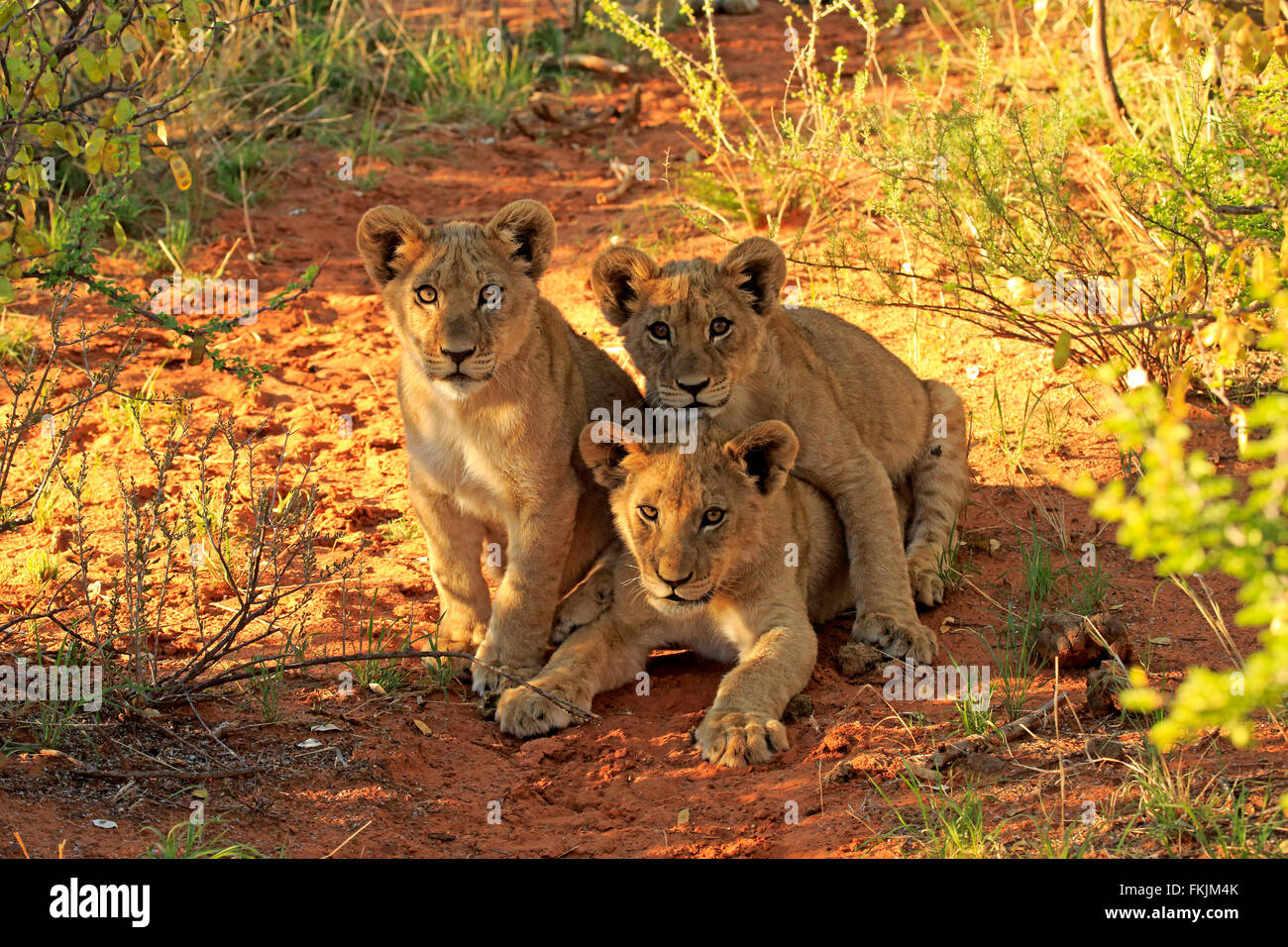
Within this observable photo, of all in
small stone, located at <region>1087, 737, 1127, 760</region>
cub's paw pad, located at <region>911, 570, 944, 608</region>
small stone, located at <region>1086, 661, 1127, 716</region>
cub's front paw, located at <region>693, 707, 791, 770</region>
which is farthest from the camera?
cub's paw pad, located at <region>911, 570, 944, 608</region>

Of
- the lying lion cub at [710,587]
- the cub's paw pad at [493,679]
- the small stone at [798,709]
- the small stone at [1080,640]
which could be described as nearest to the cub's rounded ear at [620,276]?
the lying lion cub at [710,587]

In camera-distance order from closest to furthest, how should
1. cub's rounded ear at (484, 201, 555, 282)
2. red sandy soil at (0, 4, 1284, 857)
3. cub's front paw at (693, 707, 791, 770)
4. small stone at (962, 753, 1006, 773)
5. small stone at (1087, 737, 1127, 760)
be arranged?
red sandy soil at (0, 4, 1284, 857) < small stone at (1087, 737, 1127, 760) < small stone at (962, 753, 1006, 773) < cub's front paw at (693, 707, 791, 770) < cub's rounded ear at (484, 201, 555, 282)

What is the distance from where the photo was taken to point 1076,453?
719 centimetres

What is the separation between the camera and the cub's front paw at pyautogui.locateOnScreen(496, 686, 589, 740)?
5262mm

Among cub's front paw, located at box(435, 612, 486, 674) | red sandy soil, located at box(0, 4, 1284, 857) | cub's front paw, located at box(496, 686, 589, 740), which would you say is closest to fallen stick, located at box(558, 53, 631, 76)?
red sandy soil, located at box(0, 4, 1284, 857)

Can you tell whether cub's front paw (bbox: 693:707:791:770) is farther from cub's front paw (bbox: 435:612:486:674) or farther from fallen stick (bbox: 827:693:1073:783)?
cub's front paw (bbox: 435:612:486:674)

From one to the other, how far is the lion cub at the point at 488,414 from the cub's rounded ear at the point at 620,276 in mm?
265

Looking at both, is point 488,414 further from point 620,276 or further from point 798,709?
point 798,709

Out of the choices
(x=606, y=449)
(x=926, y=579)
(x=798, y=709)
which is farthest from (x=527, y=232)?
(x=926, y=579)

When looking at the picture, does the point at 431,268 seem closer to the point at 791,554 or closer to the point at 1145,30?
the point at 791,554

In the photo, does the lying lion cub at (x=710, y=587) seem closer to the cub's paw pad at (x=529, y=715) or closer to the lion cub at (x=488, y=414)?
the cub's paw pad at (x=529, y=715)

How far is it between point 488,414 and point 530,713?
115cm

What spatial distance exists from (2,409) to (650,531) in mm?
4327

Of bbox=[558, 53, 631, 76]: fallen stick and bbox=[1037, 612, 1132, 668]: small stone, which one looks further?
bbox=[558, 53, 631, 76]: fallen stick
